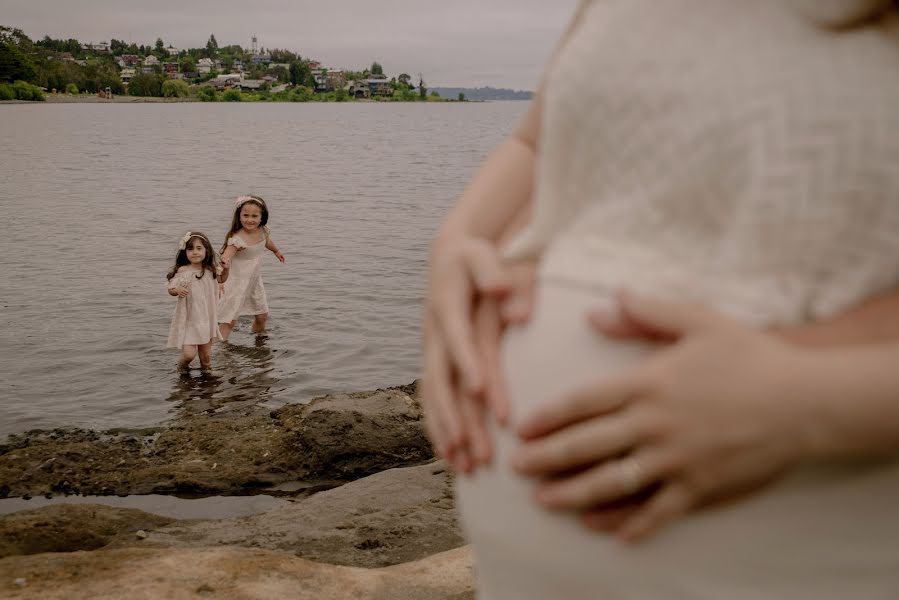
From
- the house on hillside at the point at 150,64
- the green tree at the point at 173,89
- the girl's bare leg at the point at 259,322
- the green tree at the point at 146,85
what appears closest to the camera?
the girl's bare leg at the point at 259,322

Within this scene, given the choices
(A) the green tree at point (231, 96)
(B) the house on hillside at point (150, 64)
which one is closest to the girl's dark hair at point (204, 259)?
(A) the green tree at point (231, 96)

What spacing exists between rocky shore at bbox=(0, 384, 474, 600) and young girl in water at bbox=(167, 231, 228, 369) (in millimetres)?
1575

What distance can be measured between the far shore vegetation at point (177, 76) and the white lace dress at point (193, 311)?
4630 inches

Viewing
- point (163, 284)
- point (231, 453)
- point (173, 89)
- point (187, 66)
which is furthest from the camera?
point (187, 66)

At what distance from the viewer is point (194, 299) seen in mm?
9867

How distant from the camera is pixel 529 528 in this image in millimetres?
1109

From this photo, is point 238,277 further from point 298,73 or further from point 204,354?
point 298,73

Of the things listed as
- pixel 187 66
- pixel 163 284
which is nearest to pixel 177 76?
pixel 187 66

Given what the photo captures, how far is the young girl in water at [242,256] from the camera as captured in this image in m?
10.9

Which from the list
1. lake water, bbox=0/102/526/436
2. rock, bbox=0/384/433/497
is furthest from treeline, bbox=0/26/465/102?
rock, bbox=0/384/433/497

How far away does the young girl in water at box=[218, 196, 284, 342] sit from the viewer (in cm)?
1092

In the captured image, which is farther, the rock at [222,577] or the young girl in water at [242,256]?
the young girl in water at [242,256]

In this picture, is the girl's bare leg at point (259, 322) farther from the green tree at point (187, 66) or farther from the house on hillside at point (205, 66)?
the green tree at point (187, 66)

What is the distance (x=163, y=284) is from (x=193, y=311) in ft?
15.9
